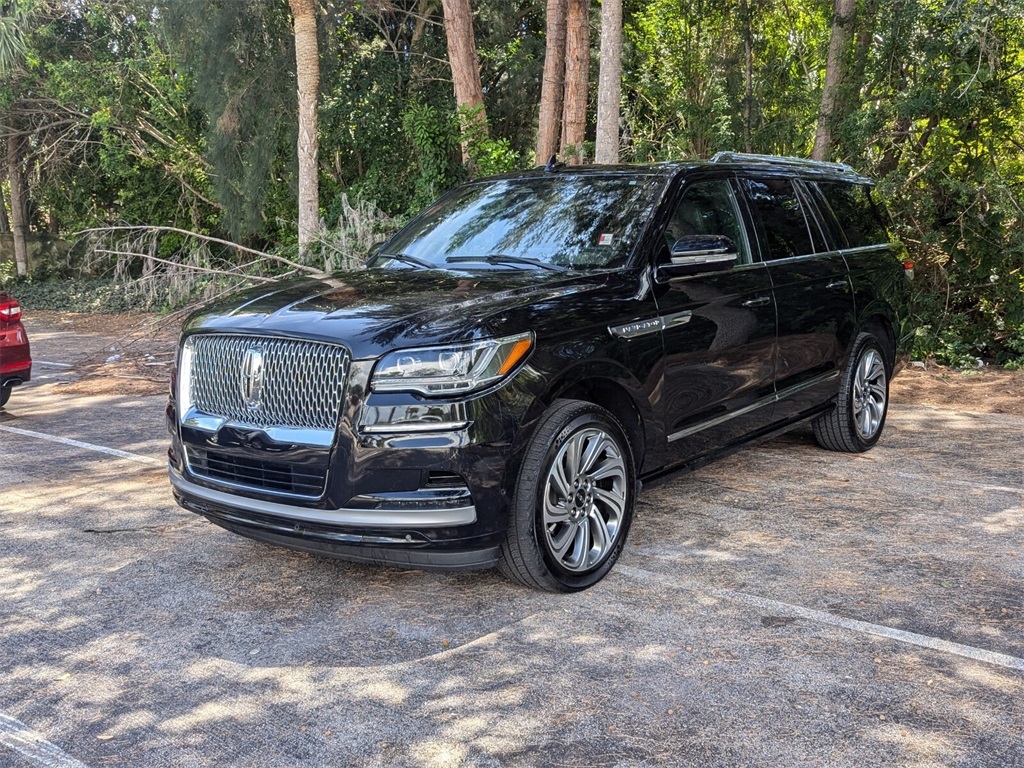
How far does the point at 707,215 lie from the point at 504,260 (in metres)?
1.21

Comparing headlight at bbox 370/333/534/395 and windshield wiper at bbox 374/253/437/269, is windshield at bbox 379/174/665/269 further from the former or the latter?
headlight at bbox 370/333/534/395

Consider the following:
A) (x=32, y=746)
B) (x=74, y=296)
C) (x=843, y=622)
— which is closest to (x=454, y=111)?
(x=74, y=296)

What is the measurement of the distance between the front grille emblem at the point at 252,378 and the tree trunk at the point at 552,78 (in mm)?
11214

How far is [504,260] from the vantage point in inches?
210

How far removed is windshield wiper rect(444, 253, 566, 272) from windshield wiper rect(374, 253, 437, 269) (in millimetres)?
107

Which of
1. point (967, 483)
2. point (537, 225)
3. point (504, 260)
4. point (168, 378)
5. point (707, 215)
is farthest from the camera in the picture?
point (168, 378)

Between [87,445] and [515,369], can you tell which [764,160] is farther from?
[87,445]

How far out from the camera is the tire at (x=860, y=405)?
698 centimetres

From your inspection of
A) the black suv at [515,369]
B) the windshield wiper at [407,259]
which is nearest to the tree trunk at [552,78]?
the black suv at [515,369]

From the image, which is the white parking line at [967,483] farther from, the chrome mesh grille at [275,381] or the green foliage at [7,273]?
the green foliage at [7,273]

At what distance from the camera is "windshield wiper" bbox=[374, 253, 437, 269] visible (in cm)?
555

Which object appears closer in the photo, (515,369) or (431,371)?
(431,371)

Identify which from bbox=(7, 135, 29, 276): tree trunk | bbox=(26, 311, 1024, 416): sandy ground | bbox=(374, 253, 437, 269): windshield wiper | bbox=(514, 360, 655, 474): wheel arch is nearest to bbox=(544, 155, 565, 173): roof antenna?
bbox=(374, 253, 437, 269): windshield wiper

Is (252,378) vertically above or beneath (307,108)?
beneath
